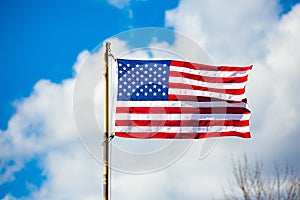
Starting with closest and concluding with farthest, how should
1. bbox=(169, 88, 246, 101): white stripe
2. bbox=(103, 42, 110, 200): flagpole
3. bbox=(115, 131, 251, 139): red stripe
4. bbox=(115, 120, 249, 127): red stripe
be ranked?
bbox=(103, 42, 110, 200): flagpole
bbox=(115, 131, 251, 139): red stripe
bbox=(115, 120, 249, 127): red stripe
bbox=(169, 88, 246, 101): white stripe

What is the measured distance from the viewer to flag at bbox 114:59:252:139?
626 inches

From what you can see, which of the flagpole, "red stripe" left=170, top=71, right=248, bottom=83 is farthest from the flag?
the flagpole

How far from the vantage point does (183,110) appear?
1638 cm

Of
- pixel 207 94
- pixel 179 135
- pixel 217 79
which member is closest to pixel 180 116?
pixel 179 135

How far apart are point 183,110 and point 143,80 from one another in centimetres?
159

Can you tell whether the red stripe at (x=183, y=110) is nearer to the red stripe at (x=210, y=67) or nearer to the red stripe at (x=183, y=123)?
the red stripe at (x=183, y=123)

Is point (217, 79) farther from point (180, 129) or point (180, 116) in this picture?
point (180, 129)

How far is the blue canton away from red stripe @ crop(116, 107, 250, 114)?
34 cm

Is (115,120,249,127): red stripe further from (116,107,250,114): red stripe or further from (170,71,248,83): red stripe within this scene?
(170,71,248,83): red stripe

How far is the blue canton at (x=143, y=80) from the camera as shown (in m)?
16.1

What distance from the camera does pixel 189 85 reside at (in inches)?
655

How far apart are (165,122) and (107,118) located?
2010 mm

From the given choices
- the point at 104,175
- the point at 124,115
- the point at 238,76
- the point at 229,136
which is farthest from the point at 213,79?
the point at 104,175

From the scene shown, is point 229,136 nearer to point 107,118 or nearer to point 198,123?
point 198,123
